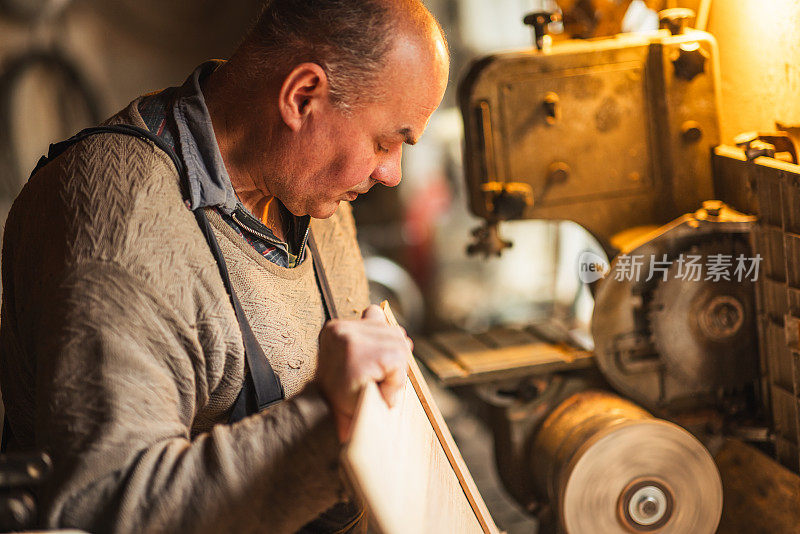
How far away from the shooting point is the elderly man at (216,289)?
3.79 feet

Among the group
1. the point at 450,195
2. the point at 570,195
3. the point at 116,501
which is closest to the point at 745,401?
the point at 570,195

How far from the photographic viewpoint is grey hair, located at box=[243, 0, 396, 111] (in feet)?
4.75

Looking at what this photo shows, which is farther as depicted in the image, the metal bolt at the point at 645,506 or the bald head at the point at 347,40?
the metal bolt at the point at 645,506

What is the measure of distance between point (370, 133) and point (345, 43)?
167mm

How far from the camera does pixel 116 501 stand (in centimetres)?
113

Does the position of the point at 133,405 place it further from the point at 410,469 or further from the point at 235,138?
A: the point at 235,138

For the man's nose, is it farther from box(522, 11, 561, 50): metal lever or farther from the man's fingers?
box(522, 11, 561, 50): metal lever

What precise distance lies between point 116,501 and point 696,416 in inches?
65.1

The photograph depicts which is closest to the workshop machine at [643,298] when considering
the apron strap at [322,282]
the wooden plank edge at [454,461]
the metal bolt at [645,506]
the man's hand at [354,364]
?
the metal bolt at [645,506]

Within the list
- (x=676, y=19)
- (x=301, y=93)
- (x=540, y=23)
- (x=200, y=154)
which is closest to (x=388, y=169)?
(x=301, y=93)

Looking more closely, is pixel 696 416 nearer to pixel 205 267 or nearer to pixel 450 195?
pixel 205 267

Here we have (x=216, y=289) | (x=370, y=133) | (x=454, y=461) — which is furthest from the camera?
(x=454, y=461)

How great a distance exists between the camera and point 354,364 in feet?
3.85

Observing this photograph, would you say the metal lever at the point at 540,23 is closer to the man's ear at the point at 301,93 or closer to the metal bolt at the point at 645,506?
the man's ear at the point at 301,93
